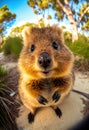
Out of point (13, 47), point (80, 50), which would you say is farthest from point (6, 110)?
point (13, 47)

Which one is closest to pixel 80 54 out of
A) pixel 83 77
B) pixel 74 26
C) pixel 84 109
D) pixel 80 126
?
pixel 83 77

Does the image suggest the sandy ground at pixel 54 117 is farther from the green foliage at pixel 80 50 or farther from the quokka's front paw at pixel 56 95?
the green foliage at pixel 80 50

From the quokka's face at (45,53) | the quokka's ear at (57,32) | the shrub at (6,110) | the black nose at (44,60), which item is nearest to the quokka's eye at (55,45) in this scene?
the quokka's face at (45,53)

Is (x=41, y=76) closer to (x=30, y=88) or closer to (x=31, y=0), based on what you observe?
(x=30, y=88)

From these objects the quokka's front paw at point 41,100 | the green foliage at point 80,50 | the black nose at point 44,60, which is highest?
the black nose at point 44,60

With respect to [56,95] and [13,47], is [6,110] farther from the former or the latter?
[13,47]

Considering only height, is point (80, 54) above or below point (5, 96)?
above

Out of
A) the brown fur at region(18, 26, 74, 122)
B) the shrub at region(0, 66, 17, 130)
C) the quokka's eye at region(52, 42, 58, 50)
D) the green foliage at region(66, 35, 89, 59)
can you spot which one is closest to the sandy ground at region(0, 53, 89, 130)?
the shrub at region(0, 66, 17, 130)

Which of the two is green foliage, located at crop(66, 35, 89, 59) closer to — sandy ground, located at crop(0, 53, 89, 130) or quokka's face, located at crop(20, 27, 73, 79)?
sandy ground, located at crop(0, 53, 89, 130)
